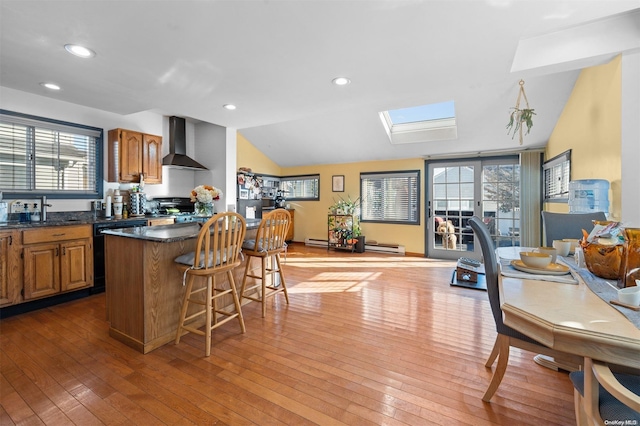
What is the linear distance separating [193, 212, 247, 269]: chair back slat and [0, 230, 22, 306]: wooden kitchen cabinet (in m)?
2.09

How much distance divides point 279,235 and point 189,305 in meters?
1.05

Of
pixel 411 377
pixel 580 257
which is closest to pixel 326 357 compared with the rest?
pixel 411 377

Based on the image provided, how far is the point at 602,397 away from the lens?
967mm

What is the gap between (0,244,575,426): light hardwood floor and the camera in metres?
1.56

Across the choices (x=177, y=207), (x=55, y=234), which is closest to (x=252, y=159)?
(x=177, y=207)

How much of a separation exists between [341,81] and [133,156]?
3.39 meters

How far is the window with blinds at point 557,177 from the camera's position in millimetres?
3637

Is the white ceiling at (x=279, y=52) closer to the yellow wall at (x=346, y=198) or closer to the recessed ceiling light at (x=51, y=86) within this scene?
the recessed ceiling light at (x=51, y=86)

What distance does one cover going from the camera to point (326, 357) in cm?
212

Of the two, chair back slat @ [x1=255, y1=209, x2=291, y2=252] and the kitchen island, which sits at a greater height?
chair back slat @ [x1=255, y1=209, x2=291, y2=252]

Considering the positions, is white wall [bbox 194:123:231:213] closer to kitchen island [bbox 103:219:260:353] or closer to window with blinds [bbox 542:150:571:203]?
kitchen island [bbox 103:219:260:353]

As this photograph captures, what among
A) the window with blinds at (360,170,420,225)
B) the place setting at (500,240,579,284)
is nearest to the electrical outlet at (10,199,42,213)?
the place setting at (500,240,579,284)

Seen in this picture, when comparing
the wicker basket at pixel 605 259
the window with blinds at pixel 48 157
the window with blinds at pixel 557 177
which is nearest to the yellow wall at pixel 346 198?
the window with blinds at pixel 557 177

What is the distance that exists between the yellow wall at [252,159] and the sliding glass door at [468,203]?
3844 millimetres
